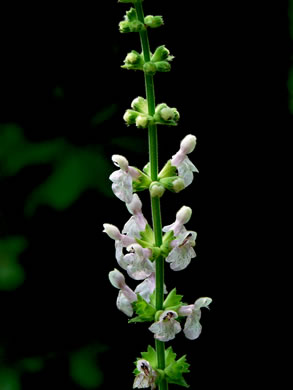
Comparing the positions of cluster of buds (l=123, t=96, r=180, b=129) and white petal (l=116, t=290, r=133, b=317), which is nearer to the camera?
cluster of buds (l=123, t=96, r=180, b=129)

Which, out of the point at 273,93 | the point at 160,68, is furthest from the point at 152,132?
the point at 273,93

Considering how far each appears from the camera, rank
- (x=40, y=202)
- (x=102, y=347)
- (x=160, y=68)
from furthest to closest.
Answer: (x=102, y=347) → (x=40, y=202) → (x=160, y=68)

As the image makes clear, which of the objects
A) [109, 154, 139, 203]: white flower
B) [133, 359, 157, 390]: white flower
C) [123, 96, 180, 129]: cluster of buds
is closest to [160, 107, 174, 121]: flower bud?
[123, 96, 180, 129]: cluster of buds

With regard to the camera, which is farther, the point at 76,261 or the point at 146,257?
the point at 76,261

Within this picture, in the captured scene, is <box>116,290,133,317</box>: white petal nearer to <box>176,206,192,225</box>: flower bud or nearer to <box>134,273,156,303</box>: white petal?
<box>134,273,156,303</box>: white petal

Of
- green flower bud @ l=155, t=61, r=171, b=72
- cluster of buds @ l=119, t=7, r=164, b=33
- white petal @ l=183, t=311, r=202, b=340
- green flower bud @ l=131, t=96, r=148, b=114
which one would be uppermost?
cluster of buds @ l=119, t=7, r=164, b=33

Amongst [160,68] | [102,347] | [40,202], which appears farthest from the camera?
[102,347]

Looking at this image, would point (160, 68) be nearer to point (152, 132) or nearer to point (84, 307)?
point (152, 132)

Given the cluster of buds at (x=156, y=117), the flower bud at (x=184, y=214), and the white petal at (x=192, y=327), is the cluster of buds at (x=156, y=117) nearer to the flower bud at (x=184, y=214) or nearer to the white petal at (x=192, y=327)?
the flower bud at (x=184, y=214)
